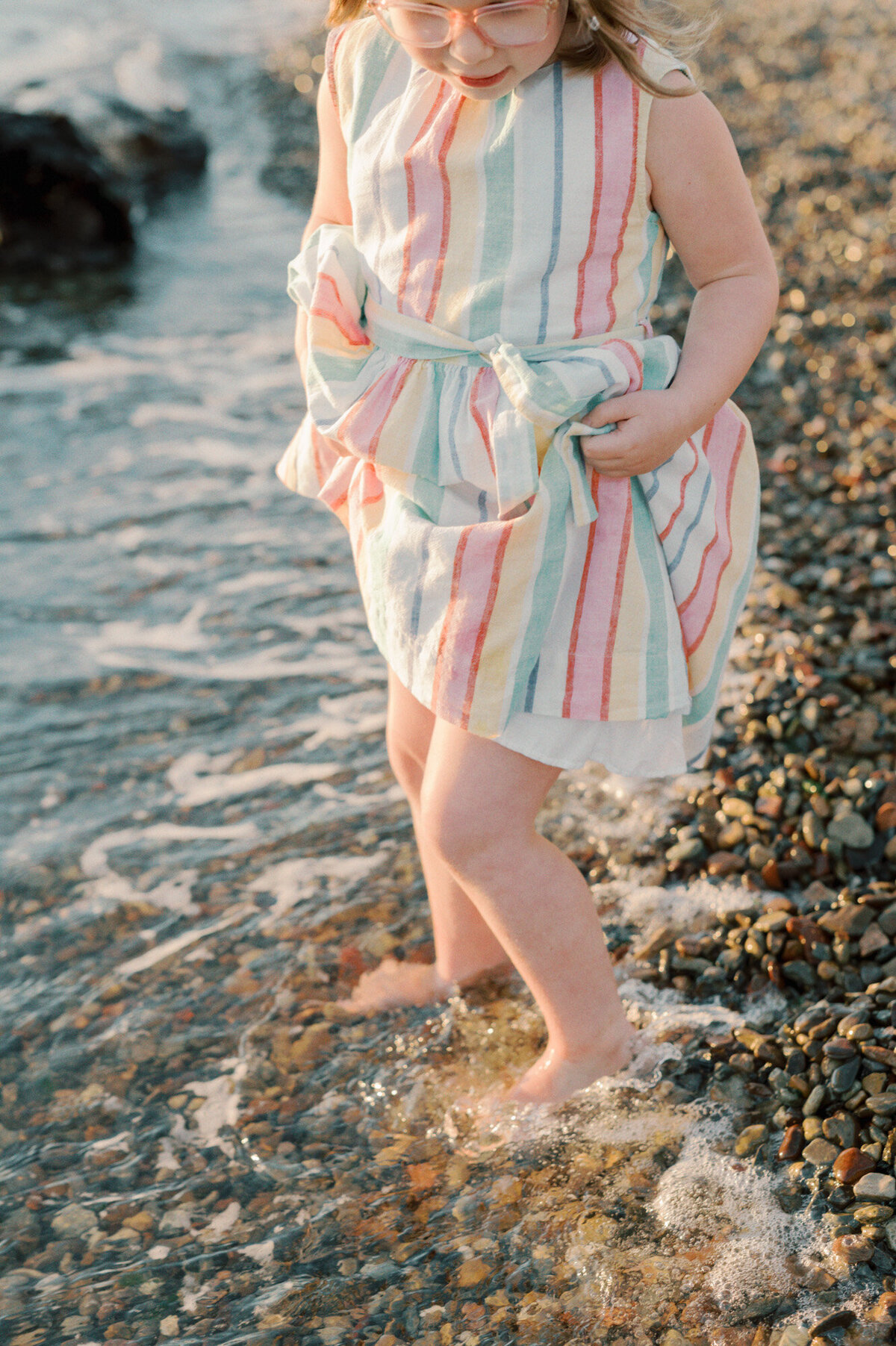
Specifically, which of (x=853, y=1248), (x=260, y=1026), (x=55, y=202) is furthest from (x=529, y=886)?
(x=55, y=202)

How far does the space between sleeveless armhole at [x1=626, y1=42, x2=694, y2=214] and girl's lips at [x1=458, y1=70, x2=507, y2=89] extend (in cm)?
21

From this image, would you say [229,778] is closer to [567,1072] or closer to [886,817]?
[567,1072]

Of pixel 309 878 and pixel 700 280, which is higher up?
pixel 700 280

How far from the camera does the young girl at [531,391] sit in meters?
1.69

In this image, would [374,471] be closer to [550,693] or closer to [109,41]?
[550,693]

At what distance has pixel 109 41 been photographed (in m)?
15.1

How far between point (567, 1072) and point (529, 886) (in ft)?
1.58

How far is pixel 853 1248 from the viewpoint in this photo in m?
1.84

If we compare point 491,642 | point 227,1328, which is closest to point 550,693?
point 491,642

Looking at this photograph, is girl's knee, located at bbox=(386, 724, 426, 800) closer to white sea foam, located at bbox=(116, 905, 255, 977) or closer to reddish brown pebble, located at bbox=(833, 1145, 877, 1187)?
white sea foam, located at bbox=(116, 905, 255, 977)

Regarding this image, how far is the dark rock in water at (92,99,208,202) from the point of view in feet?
33.0

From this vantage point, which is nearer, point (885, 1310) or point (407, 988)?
point (885, 1310)

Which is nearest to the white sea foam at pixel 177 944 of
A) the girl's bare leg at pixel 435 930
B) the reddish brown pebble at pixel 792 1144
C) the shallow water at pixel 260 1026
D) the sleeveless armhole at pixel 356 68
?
the shallow water at pixel 260 1026

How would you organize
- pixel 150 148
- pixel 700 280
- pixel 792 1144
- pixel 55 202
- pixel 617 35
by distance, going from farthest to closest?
pixel 150 148 → pixel 55 202 → pixel 792 1144 → pixel 700 280 → pixel 617 35
